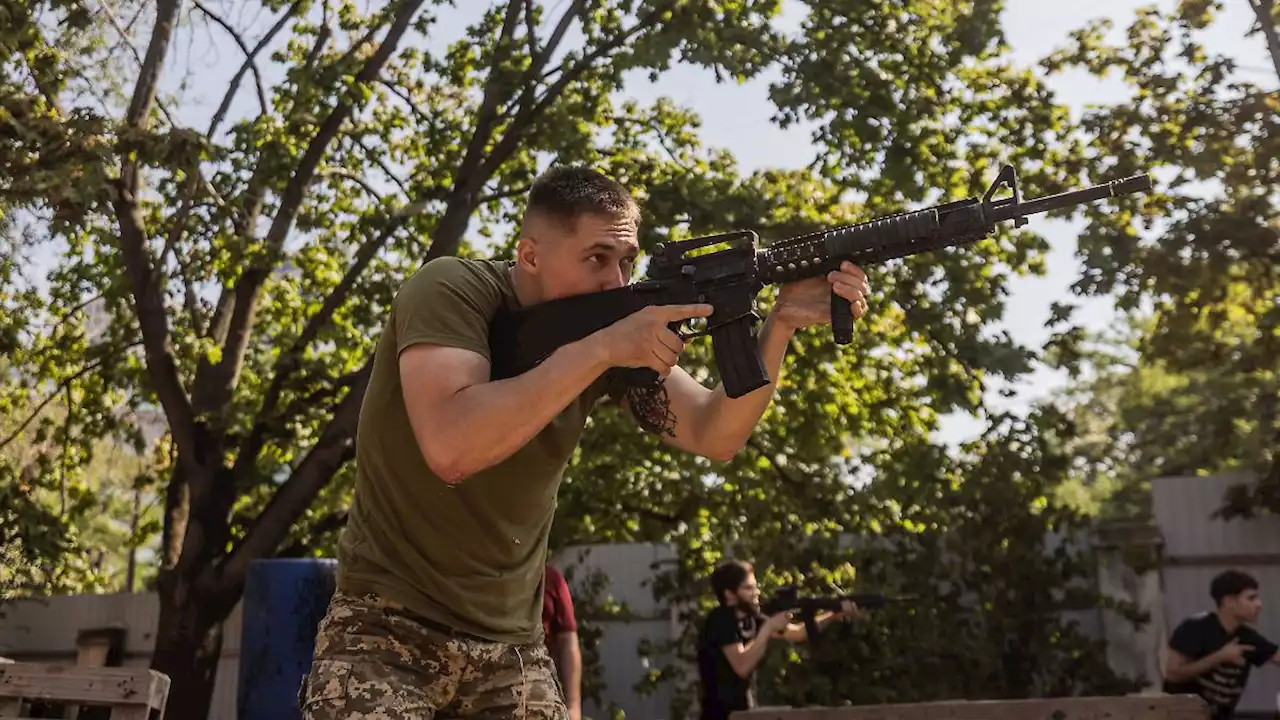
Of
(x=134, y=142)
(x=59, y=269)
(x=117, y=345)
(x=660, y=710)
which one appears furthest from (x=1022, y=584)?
(x=59, y=269)

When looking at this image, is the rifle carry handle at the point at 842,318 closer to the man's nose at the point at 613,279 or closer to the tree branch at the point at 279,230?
the man's nose at the point at 613,279

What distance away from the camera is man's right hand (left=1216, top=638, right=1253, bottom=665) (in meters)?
6.75

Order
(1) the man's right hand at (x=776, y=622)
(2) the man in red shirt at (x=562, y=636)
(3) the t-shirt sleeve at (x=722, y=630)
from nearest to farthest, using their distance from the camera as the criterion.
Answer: (2) the man in red shirt at (x=562, y=636) → (3) the t-shirt sleeve at (x=722, y=630) → (1) the man's right hand at (x=776, y=622)

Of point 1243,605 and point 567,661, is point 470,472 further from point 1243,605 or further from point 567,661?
point 1243,605

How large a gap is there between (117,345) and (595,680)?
5.67 m

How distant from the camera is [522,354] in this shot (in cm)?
258

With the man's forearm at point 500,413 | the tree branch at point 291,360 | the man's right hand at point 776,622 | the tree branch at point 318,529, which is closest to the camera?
the man's forearm at point 500,413

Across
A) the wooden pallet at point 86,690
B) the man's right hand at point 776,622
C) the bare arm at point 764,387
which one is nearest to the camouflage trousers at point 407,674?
the bare arm at point 764,387

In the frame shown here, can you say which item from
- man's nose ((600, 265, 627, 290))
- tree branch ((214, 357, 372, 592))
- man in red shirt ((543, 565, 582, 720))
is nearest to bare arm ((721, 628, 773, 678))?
man in red shirt ((543, 565, 582, 720))

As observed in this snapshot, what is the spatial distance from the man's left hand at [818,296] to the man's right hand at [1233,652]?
4979 millimetres

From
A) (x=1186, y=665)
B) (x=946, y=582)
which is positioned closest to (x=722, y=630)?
(x=1186, y=665)

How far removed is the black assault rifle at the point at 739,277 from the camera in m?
2.60

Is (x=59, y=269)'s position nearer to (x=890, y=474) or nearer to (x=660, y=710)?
(x=660, y=710)

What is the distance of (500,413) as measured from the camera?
229 cm
